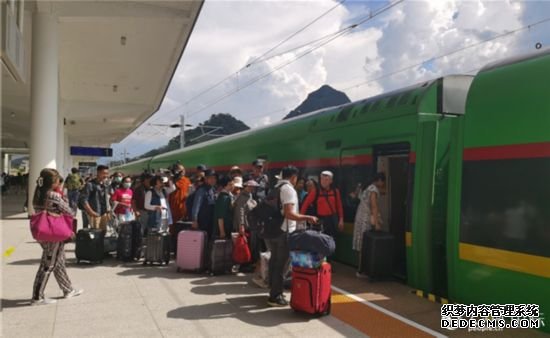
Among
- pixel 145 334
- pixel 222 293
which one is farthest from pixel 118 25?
pixel 145 334

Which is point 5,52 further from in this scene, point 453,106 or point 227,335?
point 453,106

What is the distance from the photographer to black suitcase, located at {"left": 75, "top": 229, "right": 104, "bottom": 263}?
760 cm

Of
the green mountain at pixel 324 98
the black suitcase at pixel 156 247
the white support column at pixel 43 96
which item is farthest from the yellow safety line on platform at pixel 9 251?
the green mountain at pixel 324 98

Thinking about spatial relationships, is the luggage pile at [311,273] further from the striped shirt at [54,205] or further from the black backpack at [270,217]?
the striped shirt at [54,205]

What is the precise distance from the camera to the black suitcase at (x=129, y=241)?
26.0ft

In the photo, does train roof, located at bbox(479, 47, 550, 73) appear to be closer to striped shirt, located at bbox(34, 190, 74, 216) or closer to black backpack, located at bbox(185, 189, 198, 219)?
black backpack, located at bbox(185, 189, 198, 219)

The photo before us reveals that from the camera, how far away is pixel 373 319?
16.4 ft

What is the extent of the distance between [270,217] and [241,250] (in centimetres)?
165

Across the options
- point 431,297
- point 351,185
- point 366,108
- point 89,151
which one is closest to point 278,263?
point 431,297

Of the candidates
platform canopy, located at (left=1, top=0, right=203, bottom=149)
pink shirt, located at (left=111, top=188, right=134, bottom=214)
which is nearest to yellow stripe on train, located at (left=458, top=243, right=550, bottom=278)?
pink shirt, located at (left=111, top=188, right=134, bottom=214)

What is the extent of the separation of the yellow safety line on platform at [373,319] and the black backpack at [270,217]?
1119mm

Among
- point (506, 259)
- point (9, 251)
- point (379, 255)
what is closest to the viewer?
point (506, 259)

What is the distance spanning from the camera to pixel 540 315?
4277 mm

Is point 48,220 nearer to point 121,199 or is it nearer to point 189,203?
point 189,203
